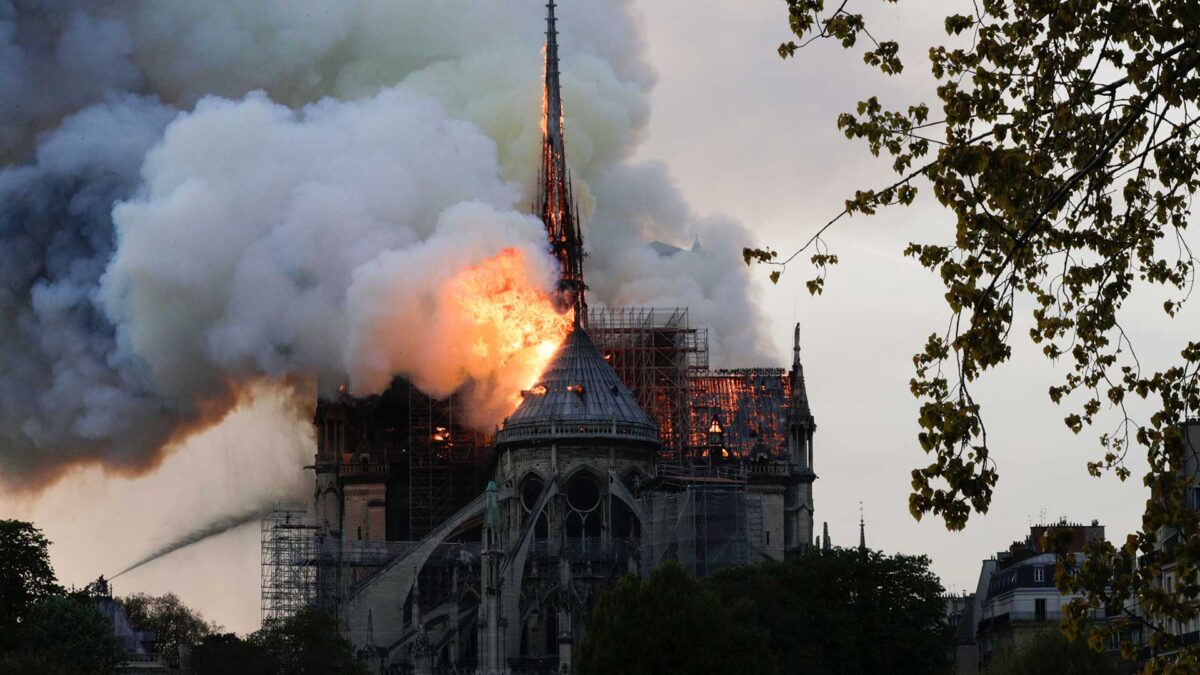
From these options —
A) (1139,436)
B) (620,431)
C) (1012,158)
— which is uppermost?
(620,431)

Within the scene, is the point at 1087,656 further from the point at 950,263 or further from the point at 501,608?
the point at 950,263

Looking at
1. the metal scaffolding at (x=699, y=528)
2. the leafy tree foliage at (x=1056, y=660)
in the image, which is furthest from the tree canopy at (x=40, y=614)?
the leafy tree foliage at (x=1056, y=660)

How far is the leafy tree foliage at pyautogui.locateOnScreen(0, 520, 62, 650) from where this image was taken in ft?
399

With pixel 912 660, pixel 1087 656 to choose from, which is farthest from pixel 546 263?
pixel 1087 656

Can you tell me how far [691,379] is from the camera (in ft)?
506

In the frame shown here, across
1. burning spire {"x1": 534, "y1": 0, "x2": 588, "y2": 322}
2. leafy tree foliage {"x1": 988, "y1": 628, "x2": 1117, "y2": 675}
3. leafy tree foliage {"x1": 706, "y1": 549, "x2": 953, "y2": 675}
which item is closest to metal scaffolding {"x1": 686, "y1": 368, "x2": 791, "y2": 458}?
burning spire {"x1": 534, "y1": 0, "x2": 588, "y2": 322}

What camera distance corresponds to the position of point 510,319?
5389 inches

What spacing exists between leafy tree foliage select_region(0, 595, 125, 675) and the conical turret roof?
2135 centimetres

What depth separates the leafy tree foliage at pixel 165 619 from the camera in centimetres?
18300

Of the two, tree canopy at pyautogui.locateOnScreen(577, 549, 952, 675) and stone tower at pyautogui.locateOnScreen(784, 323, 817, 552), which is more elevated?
stone tower at pyautogui.locateOnScreen(784, 323, 817, 552)

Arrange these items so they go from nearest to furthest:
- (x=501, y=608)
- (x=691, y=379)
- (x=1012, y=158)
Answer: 1. (x=1012, y=158)
2. (x=501, y=608)
3. (x=691, y=379)

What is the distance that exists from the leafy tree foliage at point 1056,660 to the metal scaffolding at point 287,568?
147 feet

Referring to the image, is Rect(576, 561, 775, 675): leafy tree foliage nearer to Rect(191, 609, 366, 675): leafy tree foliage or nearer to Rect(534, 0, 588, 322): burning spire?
Rect(191, 609, 366, 675): leafy tree foliage

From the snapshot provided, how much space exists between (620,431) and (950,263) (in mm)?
96598
